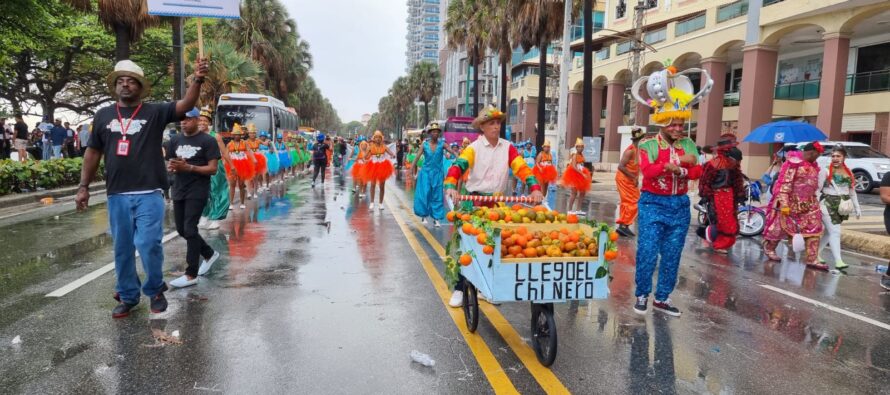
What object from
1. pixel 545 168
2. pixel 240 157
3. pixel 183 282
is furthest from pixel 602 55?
pixel 183 282

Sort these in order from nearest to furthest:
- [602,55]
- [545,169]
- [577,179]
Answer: [577,179] < [545,169] < [602,55]

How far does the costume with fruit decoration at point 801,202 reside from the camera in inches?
322

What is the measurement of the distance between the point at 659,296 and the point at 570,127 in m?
38.7

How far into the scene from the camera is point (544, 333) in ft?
13.9

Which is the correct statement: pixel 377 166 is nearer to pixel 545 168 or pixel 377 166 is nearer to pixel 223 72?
pixel 545 168

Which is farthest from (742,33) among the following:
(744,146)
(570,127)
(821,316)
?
(821,316)

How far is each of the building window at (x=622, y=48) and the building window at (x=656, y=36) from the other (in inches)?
83.4

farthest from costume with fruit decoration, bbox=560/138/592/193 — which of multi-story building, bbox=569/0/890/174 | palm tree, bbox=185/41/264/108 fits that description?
palm tree, bbox=185/41/264/108

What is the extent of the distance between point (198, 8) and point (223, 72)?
24.6 m

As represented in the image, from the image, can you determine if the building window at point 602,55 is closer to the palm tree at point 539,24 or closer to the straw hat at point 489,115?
the palm tree at point 539,24

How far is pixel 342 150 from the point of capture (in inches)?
1268

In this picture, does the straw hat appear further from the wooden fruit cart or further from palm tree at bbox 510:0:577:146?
palm tree at bbox 510:0:577:146

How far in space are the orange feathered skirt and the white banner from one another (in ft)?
25.9

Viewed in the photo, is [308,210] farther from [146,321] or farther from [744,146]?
[744,146]
